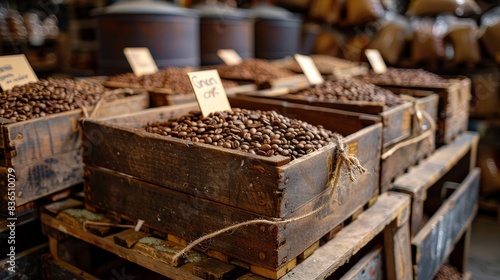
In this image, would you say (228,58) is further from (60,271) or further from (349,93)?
(60,271)

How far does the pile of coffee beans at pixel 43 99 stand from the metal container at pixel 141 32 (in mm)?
1457

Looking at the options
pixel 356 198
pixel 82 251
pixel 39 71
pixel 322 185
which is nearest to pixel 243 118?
pixel 322 185

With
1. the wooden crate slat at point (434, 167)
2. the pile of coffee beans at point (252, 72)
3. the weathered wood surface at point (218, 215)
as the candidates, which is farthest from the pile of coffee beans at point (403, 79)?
the weathered wood surface at point (218, 215)

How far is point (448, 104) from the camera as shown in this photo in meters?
2.55

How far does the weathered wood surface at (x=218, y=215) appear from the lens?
1.17 metres

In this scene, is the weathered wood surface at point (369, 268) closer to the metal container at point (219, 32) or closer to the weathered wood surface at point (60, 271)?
the weathered wood surface at point (60, 271)

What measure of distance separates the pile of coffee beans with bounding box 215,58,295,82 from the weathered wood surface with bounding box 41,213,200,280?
1655 millimetres

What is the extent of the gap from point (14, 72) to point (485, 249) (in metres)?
3.67

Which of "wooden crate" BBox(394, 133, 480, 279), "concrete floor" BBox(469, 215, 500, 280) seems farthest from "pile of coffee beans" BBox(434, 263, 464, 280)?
"concrete floor" BBox(469, 215, 500, 280)

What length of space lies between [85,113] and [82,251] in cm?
55

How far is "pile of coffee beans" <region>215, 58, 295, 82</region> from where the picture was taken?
2.98m

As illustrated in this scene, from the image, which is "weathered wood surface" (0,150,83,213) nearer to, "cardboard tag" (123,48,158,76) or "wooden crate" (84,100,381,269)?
"wooden crate" (84,100,381,269)

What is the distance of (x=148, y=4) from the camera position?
3457 mm

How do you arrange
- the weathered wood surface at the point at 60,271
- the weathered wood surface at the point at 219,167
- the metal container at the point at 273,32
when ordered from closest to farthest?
the weathered wood surface at the point at 219,167 → the weathered wood surface at the point at 60,271 → the metal container at the point at 273,32
